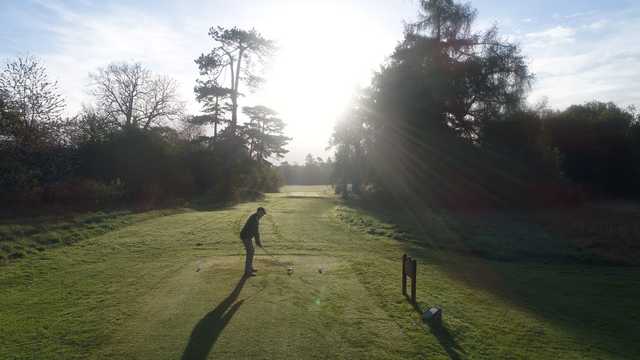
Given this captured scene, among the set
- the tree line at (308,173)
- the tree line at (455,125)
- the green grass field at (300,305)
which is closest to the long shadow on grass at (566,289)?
the green grass field at (300,305)

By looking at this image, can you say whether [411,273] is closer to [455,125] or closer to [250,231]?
[250,231]

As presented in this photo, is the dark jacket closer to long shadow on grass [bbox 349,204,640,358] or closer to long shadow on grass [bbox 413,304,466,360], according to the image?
long shadow on grass [bbox 413,304,466,360]

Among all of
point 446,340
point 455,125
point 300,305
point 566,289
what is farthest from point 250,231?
point 455,125

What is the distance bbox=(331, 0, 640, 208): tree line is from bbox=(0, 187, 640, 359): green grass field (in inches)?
749

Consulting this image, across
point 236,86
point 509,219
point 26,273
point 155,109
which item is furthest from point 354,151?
point 26,273

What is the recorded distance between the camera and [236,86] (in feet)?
147

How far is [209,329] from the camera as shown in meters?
8.01

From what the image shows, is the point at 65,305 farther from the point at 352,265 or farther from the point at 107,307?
the point at 352,265

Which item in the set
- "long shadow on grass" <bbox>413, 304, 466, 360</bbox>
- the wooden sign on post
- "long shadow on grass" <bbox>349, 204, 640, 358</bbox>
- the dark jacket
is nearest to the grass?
the dark jacket

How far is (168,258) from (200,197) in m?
26.1

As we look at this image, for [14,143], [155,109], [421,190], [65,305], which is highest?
[155,109]

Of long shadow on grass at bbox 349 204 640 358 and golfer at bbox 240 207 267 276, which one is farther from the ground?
golfer at bbox 240 207 267 276

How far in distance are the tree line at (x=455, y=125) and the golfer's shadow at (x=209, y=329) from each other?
28212mm

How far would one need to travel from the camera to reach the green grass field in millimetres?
7383
